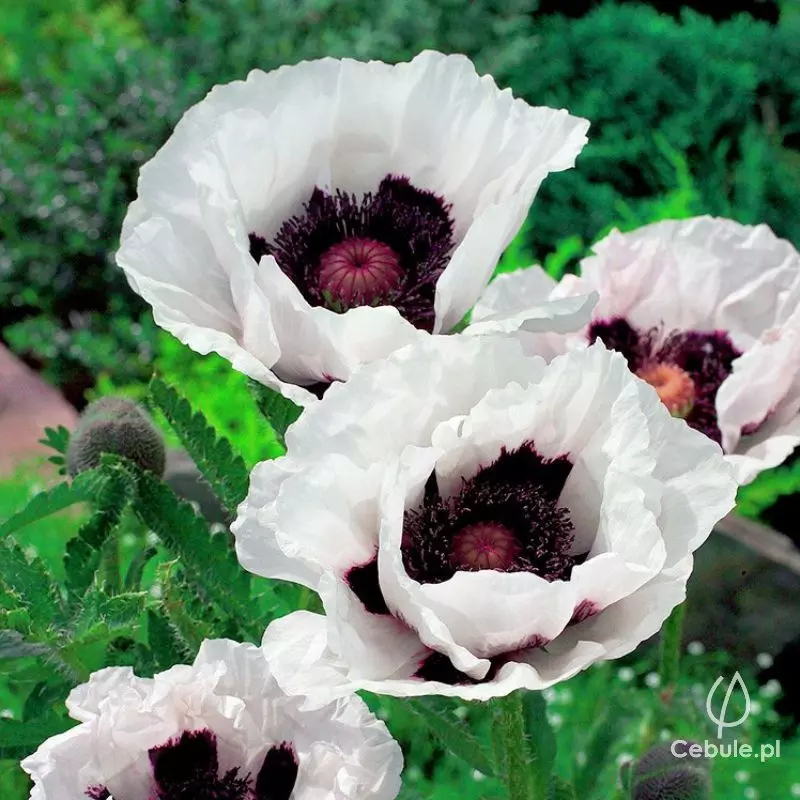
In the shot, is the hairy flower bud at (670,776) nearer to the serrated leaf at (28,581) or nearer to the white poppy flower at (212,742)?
the white poppy flower at (212,742)

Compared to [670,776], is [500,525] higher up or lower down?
higher up

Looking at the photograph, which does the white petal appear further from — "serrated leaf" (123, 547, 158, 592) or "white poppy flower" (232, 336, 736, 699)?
"serrated leaf" (123, 547, 158, 592)

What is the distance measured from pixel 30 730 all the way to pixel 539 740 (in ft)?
0.89

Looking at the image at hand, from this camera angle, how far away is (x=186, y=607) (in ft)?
2.44

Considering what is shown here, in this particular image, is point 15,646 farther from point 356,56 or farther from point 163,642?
point 356,56

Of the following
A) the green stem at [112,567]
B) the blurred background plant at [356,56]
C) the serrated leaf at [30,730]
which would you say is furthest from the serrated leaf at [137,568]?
the blurred background plant at [356,56]

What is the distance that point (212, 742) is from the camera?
0.70 m

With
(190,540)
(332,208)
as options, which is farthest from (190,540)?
(332,208)

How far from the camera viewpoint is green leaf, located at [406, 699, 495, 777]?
0.75 m

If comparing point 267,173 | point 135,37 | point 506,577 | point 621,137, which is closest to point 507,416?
point 506,577

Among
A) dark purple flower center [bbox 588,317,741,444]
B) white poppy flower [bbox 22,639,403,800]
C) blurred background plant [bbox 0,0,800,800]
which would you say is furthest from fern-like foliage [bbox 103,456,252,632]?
blurred background plant [bbox 0,0,800,800]

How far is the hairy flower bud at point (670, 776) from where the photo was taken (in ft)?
2.56

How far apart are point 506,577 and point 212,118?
290 mm

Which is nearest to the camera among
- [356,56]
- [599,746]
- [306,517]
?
[306,517]
